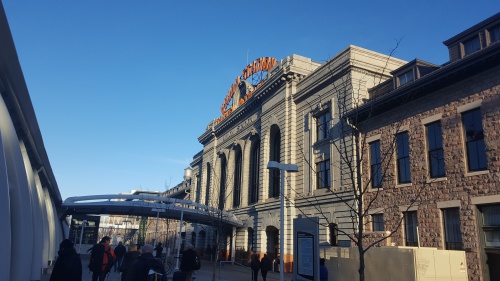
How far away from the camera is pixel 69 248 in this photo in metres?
7.45

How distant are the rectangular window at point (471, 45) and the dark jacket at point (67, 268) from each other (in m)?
18.8

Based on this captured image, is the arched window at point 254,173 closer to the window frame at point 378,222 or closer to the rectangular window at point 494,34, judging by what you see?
the window frame at point 378,222

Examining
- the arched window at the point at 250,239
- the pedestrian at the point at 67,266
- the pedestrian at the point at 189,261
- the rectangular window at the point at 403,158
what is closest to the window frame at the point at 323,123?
the rectangular window at the point at 403,158

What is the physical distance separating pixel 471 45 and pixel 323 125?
10.7m

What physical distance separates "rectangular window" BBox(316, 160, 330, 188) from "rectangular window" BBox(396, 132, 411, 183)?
6142 mm

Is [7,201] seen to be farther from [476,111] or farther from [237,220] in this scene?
[237,220]

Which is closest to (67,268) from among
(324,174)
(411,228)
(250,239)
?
(411,228)

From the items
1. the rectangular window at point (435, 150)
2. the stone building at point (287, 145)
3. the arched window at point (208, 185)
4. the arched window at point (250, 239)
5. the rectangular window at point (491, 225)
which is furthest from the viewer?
the arched window at point (208, 185)

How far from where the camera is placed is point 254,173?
124 ft

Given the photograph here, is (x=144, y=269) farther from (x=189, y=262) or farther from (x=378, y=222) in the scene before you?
(x=378, y=222)

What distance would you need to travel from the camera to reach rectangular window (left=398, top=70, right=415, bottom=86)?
70.9 feet

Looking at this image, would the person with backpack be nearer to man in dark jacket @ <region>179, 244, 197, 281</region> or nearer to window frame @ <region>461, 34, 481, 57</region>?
man in dark jacket @ <region>179, 244, 197, 281</region>

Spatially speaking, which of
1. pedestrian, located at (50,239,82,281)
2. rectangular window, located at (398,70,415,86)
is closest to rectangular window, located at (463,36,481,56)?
rectangular window, located at (398,70,415,86)

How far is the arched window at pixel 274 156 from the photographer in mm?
32969
